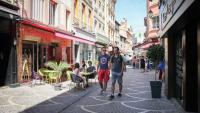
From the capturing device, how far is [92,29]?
36.9 meters

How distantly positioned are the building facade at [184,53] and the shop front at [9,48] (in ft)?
25.4

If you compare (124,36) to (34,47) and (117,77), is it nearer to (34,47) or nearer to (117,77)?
(34,47)

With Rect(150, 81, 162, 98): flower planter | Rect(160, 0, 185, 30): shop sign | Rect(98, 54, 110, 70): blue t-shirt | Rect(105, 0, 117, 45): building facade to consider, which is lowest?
Rect(150, 81, 162, 98): flower planter

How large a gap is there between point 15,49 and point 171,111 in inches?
366

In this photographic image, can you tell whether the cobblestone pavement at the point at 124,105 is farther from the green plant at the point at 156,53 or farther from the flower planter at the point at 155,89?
the green plant at the point at 156,53

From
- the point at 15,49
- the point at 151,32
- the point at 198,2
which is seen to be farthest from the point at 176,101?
the point at 151,32

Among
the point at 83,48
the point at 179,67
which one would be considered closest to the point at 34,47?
the point at 179,67

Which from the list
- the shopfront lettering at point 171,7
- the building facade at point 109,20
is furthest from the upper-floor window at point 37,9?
the building facade at point 109,20

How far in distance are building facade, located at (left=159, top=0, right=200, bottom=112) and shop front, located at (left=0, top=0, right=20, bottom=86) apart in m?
7.74

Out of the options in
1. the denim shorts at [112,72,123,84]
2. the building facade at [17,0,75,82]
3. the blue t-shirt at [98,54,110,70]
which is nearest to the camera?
the denim shorts at [112,72,123,84]

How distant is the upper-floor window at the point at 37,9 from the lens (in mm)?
18577

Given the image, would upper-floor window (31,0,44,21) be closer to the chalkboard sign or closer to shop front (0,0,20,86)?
shop front (0,0,20,86)

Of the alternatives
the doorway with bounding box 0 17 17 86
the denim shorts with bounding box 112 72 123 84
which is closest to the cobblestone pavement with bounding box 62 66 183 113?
the denim shorts with bounding box 112 72 123 84

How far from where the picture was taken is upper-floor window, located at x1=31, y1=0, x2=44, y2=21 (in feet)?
60.9
